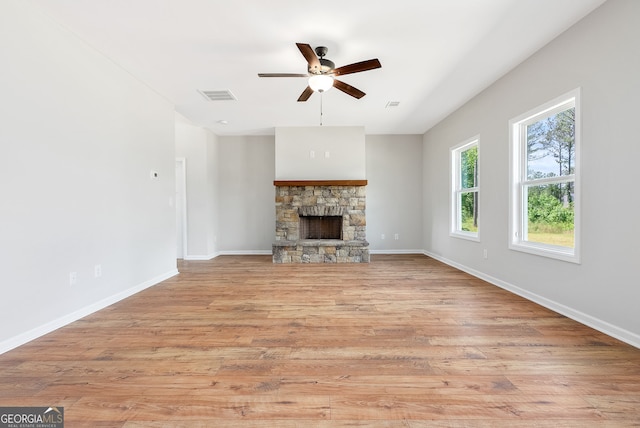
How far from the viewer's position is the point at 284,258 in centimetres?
516

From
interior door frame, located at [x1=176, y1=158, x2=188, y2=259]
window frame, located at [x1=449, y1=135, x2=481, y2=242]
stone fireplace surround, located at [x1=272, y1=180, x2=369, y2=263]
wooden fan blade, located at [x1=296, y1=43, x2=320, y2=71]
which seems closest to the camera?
wooden fan blade, located at [x1=296, y1=43, x2=320, y2=71]

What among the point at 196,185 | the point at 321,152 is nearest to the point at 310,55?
the point at 321,152

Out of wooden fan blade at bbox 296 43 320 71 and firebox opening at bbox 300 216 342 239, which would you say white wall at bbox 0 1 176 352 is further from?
firebox opening at bbox 300 216 342 239

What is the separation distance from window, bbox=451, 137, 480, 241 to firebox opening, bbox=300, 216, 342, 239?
7.25 feet

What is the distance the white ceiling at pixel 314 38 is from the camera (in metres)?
2.21

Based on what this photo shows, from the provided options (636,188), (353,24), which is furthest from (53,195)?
(636,188)

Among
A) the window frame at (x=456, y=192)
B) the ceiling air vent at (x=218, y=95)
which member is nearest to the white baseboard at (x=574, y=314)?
the window frame at (x=456, y=192)

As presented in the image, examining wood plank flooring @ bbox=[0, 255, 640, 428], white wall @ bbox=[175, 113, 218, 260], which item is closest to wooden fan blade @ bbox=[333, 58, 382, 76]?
wood plank flooring @ bbox=[0, 255, 640, 428]

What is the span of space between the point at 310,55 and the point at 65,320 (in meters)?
3.13

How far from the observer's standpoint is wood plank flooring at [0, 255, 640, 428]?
134cm

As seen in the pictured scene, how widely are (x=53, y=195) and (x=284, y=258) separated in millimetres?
3406

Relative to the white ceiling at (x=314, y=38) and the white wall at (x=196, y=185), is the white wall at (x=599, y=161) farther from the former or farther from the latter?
the white wall at (x=196, y=185)

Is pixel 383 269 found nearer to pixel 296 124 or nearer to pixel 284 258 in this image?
pixel 284 258

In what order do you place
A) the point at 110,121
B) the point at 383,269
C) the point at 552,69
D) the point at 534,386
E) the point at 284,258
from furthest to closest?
the point at 284,258 → the point at 383,269 → the point at 110,121 → the point at 552,69 → the point at 534,386
